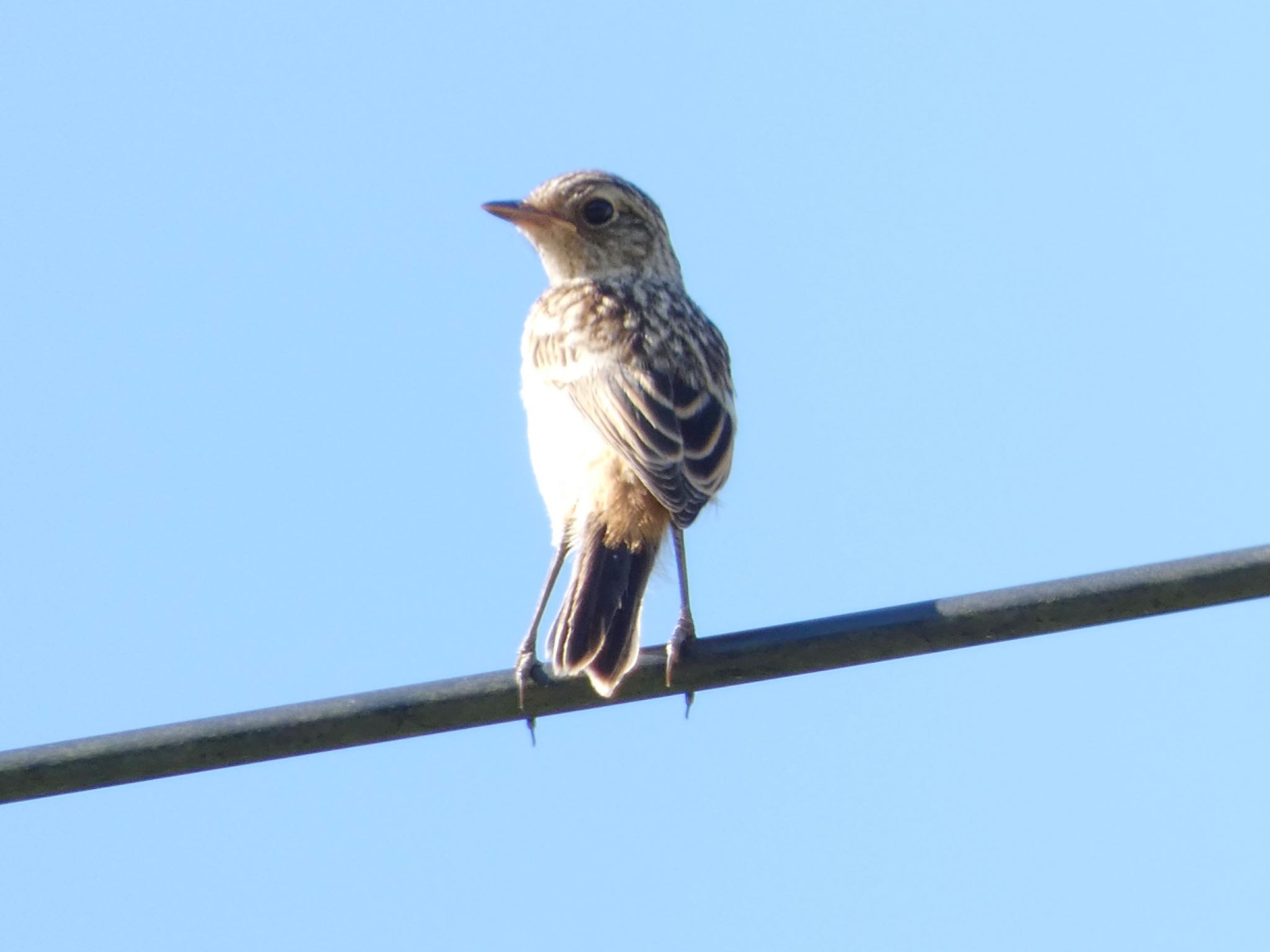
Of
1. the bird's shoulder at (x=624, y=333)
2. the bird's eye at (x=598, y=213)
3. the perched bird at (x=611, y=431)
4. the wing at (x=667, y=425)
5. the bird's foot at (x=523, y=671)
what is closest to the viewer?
the bird's foot at (x=523, y=671)

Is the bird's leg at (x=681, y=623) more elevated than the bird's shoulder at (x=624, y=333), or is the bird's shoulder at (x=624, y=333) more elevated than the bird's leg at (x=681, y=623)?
the bird's shoulder at (x=624, y=333)

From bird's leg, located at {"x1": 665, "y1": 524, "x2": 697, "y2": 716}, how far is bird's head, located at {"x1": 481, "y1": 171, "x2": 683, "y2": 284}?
123 inches

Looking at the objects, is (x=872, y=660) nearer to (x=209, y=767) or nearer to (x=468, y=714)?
(x=468, y=714)

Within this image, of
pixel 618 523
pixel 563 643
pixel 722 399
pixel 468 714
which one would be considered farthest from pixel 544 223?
pixel 468 714

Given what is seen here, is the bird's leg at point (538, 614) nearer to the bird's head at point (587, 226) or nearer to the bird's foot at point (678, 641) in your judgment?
the bird's foot at point (678, 641)

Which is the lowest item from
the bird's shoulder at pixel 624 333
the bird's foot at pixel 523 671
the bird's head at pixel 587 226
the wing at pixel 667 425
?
the bird's foot at pixel 523 671

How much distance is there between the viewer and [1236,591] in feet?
16.1

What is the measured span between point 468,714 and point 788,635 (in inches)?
37.3

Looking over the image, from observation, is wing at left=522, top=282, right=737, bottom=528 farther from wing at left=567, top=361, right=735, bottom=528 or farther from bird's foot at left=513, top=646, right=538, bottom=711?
bird's foot at left=513, top=646, right=538, bottom=711

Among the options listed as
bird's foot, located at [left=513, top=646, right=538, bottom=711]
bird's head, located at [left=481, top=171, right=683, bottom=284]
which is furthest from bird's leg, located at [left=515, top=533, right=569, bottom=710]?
bird's head, located at [left=481, top=171, right=683, bottom=284]

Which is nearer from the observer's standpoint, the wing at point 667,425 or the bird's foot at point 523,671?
the bird's foot at point 523,671

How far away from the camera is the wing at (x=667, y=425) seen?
25.3 ft

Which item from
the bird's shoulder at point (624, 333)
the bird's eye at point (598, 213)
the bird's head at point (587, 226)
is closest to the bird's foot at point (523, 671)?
the bird's shoulder at point (624, 333)

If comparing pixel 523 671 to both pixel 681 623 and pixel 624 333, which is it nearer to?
pixel 681 623
